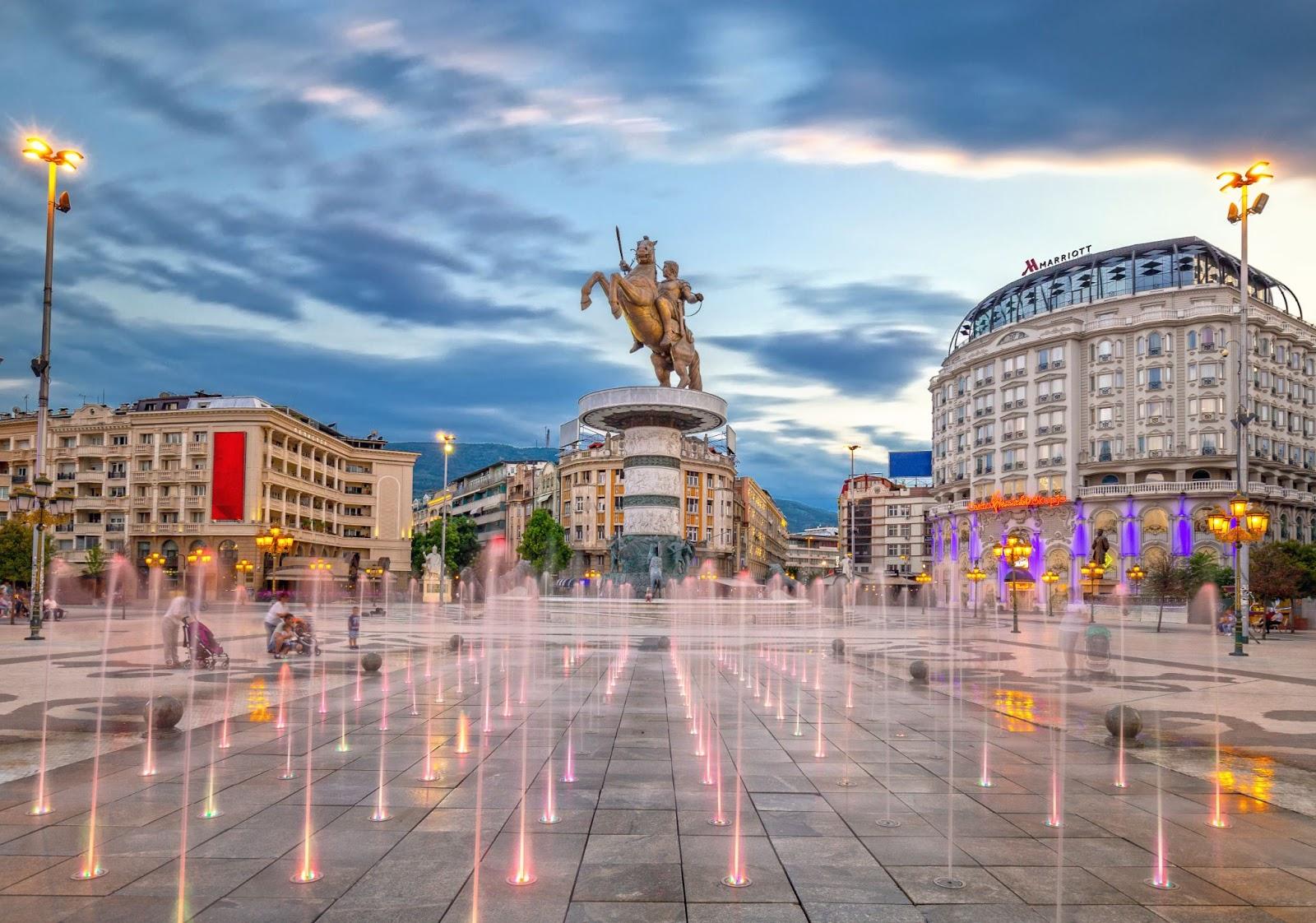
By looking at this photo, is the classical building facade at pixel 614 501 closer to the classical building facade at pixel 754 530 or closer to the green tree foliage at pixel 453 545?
the classical building facade at pixel 754 530

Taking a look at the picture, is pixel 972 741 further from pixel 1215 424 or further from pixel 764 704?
pixel 1215 424

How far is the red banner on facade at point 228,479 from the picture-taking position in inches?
3150

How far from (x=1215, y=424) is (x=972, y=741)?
3150 inches

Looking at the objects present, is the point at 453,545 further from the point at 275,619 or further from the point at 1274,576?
→ the point at 275,619

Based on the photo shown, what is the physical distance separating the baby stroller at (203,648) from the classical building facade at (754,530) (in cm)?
8538

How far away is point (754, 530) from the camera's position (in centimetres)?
13875

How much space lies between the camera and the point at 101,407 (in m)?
85.2

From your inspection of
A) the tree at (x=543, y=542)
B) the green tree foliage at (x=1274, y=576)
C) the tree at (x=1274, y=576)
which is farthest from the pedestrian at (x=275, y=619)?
the tree at (x=543, y=542)

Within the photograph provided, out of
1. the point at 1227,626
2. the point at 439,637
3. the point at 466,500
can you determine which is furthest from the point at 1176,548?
the point at 466,500

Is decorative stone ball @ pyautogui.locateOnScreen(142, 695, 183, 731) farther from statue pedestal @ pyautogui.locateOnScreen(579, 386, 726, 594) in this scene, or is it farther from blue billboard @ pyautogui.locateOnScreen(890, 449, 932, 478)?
blue billboard @ pyautogui.locateOnScreen(890, 449, 932, 478)

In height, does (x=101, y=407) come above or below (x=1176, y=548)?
above

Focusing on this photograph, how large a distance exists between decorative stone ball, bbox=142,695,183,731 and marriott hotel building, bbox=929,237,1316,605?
257 ft

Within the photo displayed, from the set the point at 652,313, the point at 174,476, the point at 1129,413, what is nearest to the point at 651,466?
the point at 652,313

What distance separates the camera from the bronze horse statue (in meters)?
40.7
